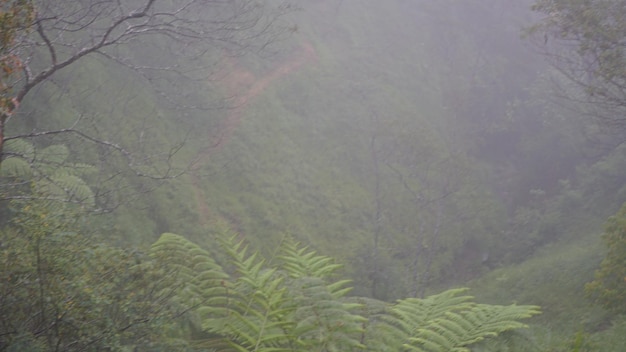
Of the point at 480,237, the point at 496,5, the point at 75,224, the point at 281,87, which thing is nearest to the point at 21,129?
the point at 75,224

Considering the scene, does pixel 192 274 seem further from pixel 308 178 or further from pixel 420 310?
pixel 308 178

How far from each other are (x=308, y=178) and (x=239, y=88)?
492 centimetres

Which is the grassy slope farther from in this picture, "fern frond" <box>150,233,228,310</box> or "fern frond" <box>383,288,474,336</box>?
"fern frond" <box>150,233,228,310</box>

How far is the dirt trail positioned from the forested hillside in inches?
4.3

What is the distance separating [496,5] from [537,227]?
24.3 m

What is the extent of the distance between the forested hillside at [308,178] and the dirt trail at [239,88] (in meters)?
0.11

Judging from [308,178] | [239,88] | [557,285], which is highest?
[239,88]

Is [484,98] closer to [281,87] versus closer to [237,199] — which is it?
[281,87]

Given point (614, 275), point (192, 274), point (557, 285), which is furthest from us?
point (557, 285)

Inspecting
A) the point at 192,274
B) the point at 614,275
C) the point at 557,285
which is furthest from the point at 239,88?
the point at 614,275

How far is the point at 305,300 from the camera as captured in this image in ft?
13.8

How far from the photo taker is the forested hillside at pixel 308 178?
13.0 feet

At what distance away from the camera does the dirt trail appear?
14641 mm

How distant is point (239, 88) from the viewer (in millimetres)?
20234
